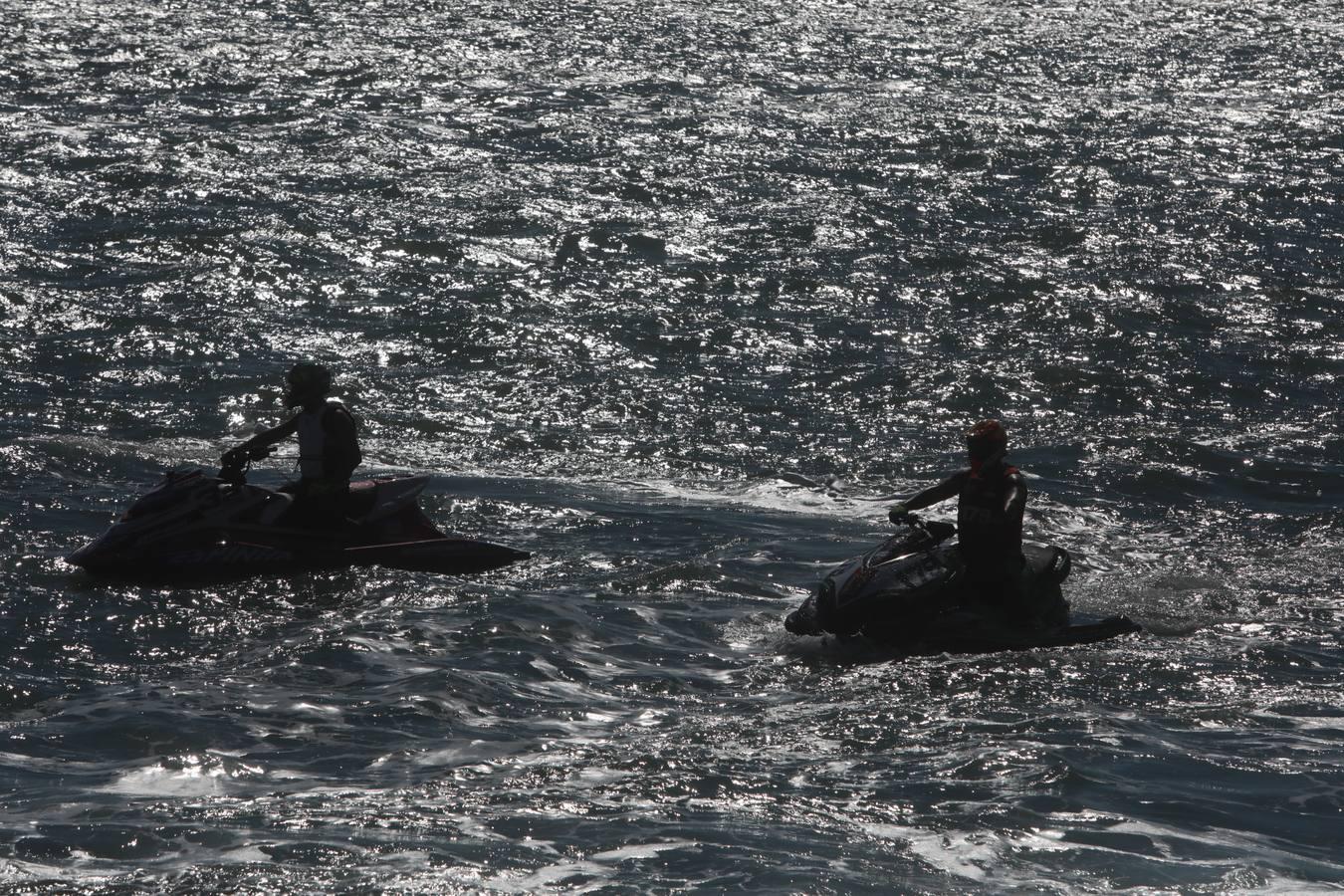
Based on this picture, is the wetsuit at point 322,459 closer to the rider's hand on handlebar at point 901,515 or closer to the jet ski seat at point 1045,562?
the rider's hand on handlebar at point 901,515

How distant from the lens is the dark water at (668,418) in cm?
948

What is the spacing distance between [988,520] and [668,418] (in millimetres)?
8345

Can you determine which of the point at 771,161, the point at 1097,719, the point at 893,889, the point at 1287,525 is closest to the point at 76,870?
the point at 893,889

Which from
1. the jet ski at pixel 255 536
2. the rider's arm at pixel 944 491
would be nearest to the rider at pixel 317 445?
the jet ski at pixel 255 536

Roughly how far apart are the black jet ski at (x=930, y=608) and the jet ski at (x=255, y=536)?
3.50m

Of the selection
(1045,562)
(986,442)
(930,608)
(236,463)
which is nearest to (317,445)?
(236,463)

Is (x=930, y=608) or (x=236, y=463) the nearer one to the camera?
(x=930, y=608)

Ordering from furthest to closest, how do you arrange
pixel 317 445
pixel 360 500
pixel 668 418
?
pixel 668 418 → pixel 360 500 → pixel 317 445

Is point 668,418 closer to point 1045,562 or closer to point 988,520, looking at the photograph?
point 1045,562

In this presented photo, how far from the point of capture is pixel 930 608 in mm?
12047

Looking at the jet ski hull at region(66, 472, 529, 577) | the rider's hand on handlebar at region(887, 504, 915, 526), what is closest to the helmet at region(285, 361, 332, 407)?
the jet ski hull at region(66, 472, 529, 577)

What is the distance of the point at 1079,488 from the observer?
1761 cm

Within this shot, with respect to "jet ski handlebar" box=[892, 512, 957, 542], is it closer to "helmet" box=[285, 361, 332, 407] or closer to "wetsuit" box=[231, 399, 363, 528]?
"wetsuit" box=[231, 399, 363, 528]

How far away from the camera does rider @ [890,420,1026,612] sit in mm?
11969
